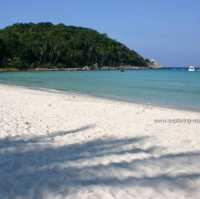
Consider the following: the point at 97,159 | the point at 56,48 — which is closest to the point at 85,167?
the point at 97,159

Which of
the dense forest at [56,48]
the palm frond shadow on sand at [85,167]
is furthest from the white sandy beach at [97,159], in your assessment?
the dense forest at [56,48]

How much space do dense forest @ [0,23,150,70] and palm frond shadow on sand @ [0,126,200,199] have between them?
9829 cm

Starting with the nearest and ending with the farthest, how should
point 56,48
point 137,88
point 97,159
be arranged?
point 97,159 < point 137,88 < point 56,48

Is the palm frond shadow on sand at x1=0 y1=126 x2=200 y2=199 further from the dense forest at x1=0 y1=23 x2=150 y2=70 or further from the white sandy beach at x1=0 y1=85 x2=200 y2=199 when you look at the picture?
the dense forest at x1=0 y1=23 x2=150 y2=70

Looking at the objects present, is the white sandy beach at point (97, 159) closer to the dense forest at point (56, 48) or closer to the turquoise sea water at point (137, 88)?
the turquoise sea water at point (137, 88)

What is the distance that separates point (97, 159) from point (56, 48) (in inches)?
4685

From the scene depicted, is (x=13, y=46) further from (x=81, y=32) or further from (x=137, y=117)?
(x=137, y=117)

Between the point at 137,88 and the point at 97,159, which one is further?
the point at 137,88

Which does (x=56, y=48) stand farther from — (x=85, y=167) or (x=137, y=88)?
(x=85, y=167)

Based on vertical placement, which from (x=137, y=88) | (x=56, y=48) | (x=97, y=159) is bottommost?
(x=137, y=88)

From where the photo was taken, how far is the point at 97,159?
5.91 m

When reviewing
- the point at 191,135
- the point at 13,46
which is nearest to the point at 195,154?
the point at 191,135

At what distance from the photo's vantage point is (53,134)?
26.2ft

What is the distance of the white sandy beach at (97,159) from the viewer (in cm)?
451
